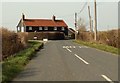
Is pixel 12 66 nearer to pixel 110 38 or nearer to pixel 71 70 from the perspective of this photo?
pixel 71 70

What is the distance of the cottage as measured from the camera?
10807 cm

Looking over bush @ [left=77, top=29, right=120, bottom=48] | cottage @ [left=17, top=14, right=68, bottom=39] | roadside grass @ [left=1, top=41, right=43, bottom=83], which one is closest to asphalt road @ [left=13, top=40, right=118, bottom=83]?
roadside grass @ [left=1, top=41, right=43, bottom=83]

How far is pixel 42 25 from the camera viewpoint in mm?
109625

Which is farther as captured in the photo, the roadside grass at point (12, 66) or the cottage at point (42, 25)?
the cottage at point (42, 25)

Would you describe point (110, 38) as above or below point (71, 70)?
above

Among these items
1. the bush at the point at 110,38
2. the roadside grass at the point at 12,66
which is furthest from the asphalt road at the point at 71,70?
the bush at the point at 110,38

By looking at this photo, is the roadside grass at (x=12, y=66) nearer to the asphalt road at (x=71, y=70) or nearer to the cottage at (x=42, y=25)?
the asphalt road at (x=71, y=70)

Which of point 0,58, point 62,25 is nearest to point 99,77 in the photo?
point 0,58

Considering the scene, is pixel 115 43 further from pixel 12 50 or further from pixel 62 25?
pixel 62 25

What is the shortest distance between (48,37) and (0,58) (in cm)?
7330

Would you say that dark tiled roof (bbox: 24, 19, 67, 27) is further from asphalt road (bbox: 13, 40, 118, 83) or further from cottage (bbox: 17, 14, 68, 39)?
asphalt road (bbox: 13, 40, 118, 83)

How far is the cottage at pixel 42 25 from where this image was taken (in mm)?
108075

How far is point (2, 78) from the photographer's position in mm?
10625

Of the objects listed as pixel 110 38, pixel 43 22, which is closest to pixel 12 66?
pixel 110 38
